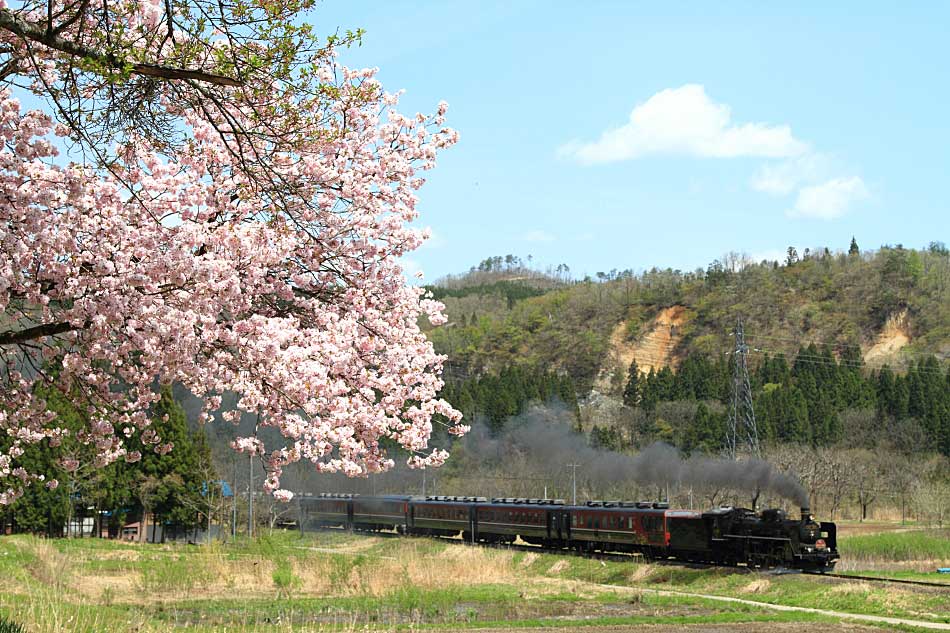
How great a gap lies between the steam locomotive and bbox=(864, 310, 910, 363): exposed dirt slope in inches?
3308

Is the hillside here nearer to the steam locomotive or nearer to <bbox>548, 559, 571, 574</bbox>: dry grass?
the steam locomotive

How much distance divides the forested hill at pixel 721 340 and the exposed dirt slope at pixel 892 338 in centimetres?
18

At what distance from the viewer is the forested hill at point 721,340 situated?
8938 cm

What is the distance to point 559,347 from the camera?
13938 cm

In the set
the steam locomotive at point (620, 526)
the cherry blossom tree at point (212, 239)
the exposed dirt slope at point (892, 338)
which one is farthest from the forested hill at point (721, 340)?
the cherry blossom tree at point (212, 239)

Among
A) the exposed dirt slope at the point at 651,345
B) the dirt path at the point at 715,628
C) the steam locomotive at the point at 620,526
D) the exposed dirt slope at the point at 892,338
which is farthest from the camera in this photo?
the exposed dirt slope at the point at 651,345

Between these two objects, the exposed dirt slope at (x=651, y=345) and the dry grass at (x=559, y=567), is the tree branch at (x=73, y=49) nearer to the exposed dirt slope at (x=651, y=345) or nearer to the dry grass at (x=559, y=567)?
the dry grass at (x=559, y=567)

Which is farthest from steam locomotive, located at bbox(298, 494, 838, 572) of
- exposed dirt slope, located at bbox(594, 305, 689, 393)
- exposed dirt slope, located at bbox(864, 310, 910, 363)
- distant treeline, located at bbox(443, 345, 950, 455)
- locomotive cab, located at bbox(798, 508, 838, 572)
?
exposed dirt slope, located at bbox(864, 310, 910, 363)

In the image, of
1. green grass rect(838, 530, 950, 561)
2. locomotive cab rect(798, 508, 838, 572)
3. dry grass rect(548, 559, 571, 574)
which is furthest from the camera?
green grass rect(838, 530, 950, 561)

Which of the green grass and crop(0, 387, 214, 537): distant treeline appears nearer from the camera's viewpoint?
the green grass

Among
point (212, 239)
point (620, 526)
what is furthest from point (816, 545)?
point (212, 239)

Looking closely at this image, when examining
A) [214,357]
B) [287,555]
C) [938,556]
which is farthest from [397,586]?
[938,556]

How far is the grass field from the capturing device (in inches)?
801

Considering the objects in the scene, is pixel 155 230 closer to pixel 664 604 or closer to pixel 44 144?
pixel 44 144
